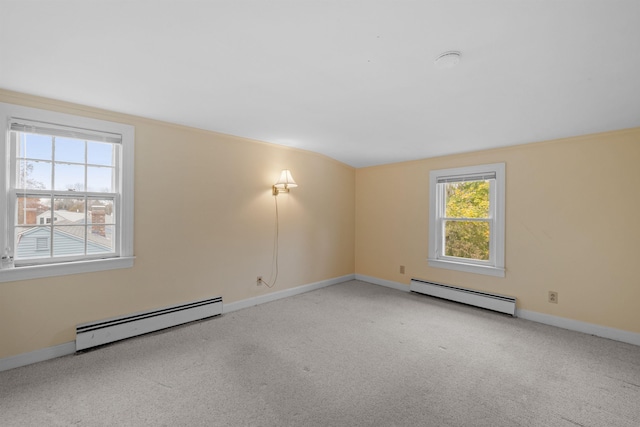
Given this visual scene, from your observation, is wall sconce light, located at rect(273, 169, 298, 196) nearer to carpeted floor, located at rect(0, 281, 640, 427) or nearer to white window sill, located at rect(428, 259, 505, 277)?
carpeted floor, located at rect(0, 281, 640, 427)

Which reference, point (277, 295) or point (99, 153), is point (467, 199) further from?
point (99, 153)

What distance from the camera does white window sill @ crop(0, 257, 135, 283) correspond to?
2.27 m

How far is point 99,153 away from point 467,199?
14.8 feet

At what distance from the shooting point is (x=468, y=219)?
4.00 m

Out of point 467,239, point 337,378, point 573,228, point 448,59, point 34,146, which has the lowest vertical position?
point 337,378

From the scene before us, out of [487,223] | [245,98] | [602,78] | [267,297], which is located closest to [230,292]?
[267,297]

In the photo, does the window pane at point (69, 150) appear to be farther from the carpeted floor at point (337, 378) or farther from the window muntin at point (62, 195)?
the carpeted floor at point (337, 378)

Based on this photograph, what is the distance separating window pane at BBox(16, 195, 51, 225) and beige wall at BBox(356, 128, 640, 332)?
4670mm

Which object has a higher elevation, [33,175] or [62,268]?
[33,175]

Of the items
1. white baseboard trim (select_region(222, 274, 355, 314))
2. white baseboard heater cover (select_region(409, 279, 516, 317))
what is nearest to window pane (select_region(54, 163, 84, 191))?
white baseboard trim (select_region(222, 274, 355, 314))

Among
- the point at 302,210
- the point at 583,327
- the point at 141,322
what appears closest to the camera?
the point at 141,322

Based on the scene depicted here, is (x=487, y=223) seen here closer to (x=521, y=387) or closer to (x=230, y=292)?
(x=521, y=387)

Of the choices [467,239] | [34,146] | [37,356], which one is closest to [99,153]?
[34,146]

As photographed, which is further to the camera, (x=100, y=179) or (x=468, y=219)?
→ (x=468, y=219)
